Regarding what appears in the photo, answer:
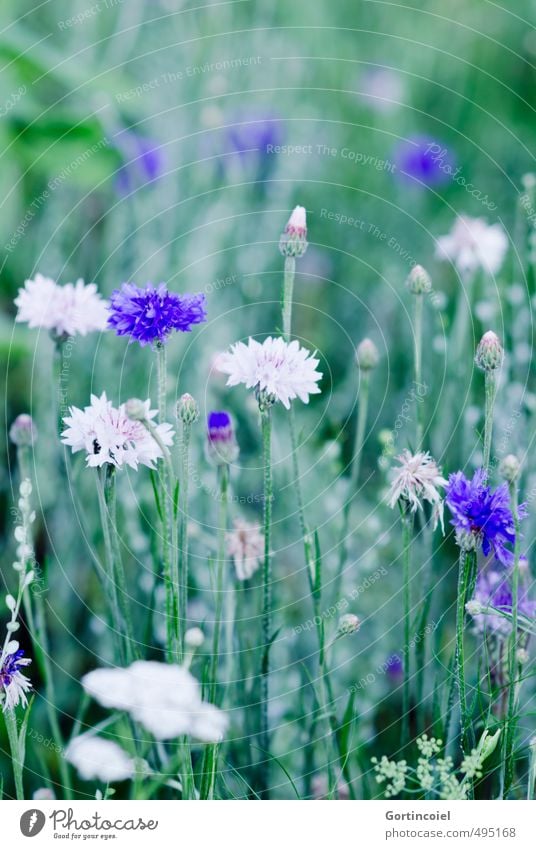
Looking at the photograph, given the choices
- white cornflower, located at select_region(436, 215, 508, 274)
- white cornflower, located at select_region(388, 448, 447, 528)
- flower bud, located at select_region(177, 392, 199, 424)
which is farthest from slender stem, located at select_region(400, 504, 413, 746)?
white cornflower, located at select_region(436, 215, 508, 274)

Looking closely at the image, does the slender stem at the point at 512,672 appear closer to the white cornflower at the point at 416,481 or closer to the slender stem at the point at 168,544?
the white cornflower at the point at 416,481

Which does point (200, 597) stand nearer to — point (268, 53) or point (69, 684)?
point (69, 684)

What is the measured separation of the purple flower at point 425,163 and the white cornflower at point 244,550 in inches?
20.4

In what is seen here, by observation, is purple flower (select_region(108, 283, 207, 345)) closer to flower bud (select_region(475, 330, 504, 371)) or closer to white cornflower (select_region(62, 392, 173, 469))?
white cornflower (select_region(62, 392, 173, 469))

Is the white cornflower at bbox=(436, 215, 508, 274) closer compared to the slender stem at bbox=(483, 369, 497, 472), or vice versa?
the slender stem at bbox=(483, 369, 497, 472)

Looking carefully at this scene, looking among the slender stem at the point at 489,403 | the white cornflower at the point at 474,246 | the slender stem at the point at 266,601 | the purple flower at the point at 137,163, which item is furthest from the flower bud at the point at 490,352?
the purple flower at the point at 137,163

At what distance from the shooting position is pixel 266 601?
47 cm

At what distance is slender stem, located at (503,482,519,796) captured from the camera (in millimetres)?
402

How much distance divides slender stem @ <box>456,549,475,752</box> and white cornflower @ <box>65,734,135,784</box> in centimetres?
17

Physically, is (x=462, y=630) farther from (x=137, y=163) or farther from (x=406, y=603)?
(x=137, y=163)

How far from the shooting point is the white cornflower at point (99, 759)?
0.47 metres
